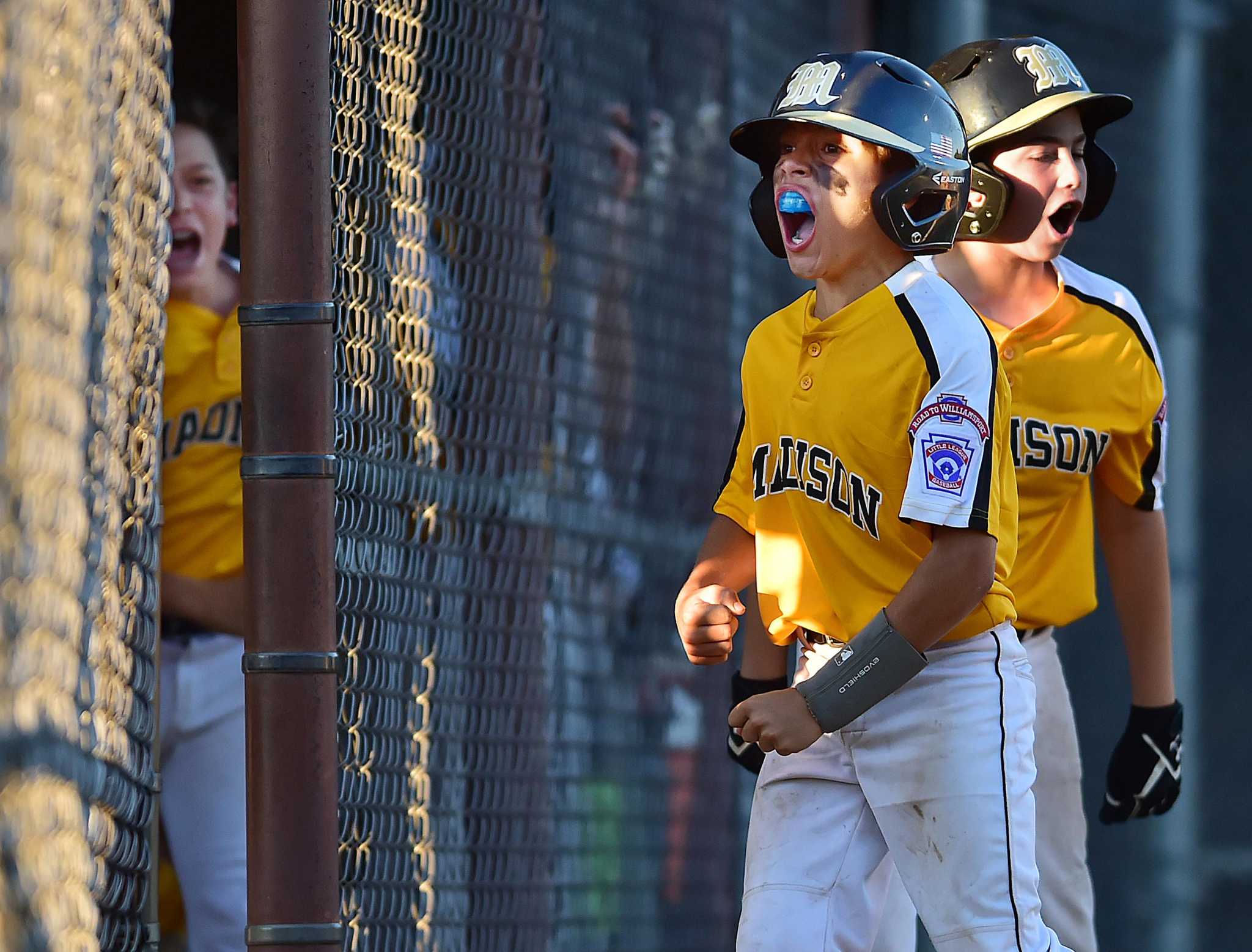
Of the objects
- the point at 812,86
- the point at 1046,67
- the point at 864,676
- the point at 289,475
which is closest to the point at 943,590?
the point at 864,676

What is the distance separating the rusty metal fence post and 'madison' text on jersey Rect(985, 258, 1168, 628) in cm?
145

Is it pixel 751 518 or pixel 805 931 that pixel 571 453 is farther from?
pixel 805 931

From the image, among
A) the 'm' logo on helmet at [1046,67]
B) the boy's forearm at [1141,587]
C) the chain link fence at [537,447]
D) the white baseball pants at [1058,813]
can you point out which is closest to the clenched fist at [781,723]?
the chain link fence at [537,447]

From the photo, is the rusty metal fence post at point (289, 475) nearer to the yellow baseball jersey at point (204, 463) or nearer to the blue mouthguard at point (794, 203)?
the blue mouthguard at point (794, 203)

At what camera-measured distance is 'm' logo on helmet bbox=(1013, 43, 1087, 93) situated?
4.00 metres

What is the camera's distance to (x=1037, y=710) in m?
4.14

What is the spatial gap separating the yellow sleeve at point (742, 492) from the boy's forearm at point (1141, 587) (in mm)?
963

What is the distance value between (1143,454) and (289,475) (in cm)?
179

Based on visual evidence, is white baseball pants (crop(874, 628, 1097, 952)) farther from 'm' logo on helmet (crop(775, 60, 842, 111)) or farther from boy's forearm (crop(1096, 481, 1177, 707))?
'm' logo on helmet (crop(775, 60, 842, 111))

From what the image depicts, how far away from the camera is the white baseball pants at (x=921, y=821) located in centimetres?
313

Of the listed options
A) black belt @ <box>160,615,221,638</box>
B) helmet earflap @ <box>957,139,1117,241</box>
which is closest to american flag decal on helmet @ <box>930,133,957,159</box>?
helmet earflap @ <box>957,139,1117,241</box>

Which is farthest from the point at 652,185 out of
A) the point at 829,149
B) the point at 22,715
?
the point at 22,715

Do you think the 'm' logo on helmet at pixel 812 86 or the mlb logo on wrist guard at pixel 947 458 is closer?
the mlb logo on wrist guard at pixel 947 458

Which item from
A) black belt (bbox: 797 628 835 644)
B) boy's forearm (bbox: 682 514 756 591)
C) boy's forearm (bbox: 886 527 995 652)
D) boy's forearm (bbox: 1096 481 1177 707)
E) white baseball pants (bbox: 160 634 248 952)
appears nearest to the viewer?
boy's forearm (bbox: 886 527 995 652)
